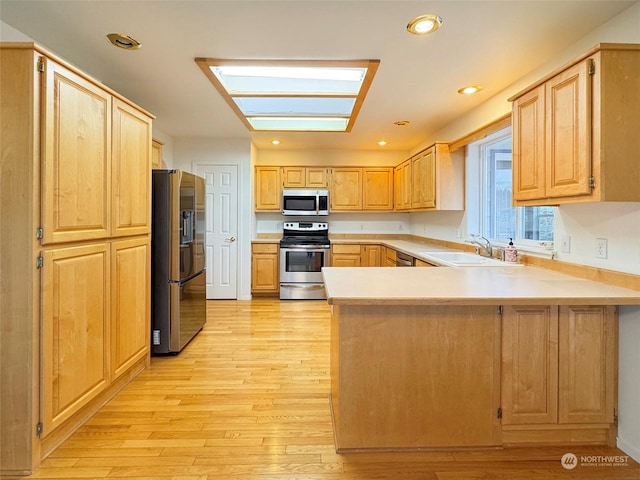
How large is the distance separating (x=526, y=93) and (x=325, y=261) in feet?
11.4

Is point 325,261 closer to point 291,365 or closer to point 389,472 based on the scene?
point 291,365

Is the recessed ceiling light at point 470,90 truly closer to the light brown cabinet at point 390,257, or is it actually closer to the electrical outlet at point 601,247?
the electrical outlet at point 601,247

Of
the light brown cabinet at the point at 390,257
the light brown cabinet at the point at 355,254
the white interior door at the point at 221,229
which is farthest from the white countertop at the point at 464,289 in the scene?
the white interior door at the point at 221,229

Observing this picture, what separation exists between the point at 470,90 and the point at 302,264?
314 cm

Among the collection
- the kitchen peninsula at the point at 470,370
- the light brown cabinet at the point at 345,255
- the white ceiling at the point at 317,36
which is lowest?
the kitchen peninsula at the point at 470,370

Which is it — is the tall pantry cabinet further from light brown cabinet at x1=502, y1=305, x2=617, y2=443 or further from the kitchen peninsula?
light brown cabinet at x1=502, y1=305, x2=617, y2=443

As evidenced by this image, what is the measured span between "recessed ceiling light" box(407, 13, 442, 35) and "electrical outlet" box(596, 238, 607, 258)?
1547 mm

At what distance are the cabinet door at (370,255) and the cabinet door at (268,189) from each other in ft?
4.89

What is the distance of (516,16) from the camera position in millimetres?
1923

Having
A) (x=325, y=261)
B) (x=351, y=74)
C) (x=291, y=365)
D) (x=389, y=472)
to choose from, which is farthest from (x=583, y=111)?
(x=325, y=261)

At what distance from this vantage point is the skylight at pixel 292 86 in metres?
2.54

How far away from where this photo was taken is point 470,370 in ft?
5.78

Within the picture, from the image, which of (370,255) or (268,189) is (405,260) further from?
(268,189)

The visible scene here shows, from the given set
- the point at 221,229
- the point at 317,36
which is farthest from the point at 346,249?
the point at 317,36
